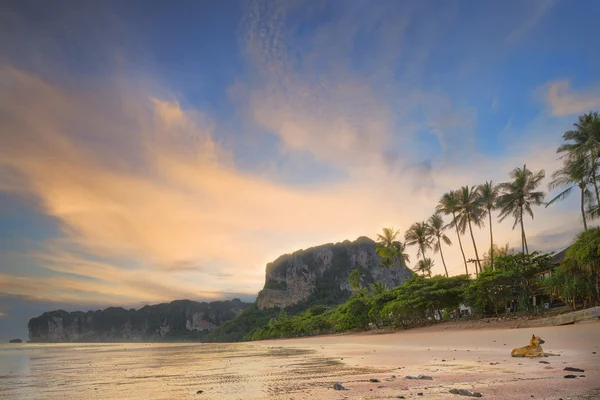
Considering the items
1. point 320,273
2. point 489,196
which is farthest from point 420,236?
point 320,273

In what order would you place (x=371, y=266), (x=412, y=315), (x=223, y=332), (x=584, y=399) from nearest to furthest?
(x=584, y=399) < (x=412, y=315) < (x=223, y=332) < (x=371, y=266)

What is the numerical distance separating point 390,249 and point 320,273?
11056 centimetres

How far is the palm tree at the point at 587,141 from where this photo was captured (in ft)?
93.8

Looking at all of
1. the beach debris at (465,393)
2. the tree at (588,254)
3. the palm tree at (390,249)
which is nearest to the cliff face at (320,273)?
the palm tree at (390,249)

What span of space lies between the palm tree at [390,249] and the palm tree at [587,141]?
33592 mm

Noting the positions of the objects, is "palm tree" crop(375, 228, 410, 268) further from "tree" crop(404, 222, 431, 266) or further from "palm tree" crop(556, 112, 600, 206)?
"palm tree" crop(556, 112, 600, 206)

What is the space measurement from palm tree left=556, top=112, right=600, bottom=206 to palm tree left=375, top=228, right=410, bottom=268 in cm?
3359

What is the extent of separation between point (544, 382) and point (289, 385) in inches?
150

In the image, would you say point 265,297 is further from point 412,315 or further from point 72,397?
point 72,397

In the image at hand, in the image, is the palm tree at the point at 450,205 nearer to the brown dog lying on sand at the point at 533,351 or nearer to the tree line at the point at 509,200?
the tree line at the point at 509,200

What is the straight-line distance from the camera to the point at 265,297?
6265 inches

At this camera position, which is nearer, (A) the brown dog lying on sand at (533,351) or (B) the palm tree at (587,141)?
(A) the brown dog lying on sand at (533,351)

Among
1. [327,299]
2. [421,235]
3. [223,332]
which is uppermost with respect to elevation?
[421,235]

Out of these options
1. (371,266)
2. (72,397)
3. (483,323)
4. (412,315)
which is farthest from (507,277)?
(371,266)
